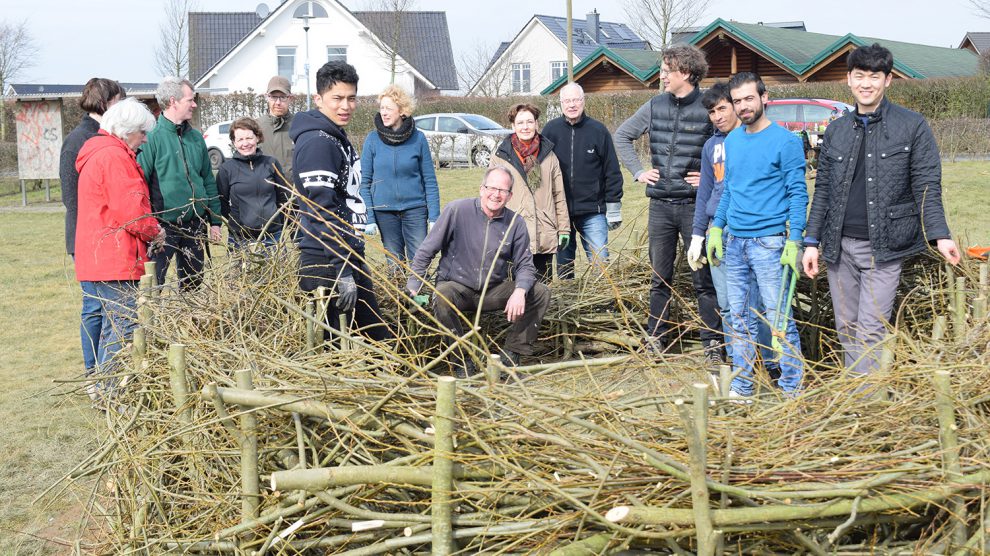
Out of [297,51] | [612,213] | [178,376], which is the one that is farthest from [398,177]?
[297,51]

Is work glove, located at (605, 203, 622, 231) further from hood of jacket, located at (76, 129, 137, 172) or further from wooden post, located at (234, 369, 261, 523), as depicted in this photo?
wooden post, located at (234, 369, 261, 523)

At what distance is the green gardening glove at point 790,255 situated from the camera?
442 centimetres

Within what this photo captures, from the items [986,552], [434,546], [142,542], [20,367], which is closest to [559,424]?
[434,546]

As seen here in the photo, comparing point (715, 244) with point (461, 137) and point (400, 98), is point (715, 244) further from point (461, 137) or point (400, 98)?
point (461, 137)

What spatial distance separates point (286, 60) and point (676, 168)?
35674mm

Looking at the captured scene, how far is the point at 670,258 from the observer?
5523 mm

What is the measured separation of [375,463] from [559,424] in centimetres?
55

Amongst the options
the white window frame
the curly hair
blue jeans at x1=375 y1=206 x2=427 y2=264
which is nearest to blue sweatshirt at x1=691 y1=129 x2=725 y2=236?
the curly hair

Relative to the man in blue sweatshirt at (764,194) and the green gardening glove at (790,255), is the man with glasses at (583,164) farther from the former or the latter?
the green gardening glove at (790,255)

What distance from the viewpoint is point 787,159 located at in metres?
4.54

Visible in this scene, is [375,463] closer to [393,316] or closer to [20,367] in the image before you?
[393,316]

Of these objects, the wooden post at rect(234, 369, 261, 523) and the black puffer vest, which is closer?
the wooden post at rect(234, 369, 261, 523)

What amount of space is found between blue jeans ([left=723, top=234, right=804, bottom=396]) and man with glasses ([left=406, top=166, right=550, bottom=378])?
105 cm

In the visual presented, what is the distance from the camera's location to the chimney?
159 ft
